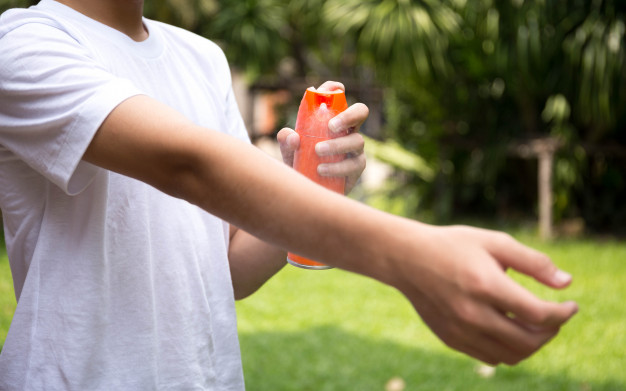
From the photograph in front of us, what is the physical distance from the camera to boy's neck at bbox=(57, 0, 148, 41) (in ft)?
4.16

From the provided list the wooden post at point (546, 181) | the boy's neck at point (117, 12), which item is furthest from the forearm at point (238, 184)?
the wooden post at point (546, 181)

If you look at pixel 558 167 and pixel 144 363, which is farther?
pixel 558 167

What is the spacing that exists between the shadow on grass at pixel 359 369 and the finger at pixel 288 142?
2.58 metres

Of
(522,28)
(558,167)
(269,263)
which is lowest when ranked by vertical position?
(558,167)

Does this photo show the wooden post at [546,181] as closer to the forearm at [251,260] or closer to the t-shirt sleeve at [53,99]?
the forearm at [251,260]

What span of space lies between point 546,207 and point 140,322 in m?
6.24

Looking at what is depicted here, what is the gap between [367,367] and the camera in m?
3.93

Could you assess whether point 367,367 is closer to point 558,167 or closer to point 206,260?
point 206,260

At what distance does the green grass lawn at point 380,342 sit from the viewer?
374 cm

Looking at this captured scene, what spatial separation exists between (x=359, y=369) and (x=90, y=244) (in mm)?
2912

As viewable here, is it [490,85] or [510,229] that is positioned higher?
[490,85]

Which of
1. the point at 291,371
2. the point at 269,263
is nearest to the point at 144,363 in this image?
the point at 269,263

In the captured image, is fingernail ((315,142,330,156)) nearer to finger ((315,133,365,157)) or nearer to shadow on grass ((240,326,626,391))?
finger ((315,133,365,157))

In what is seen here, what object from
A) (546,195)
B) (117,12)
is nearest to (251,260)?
(117,12)
